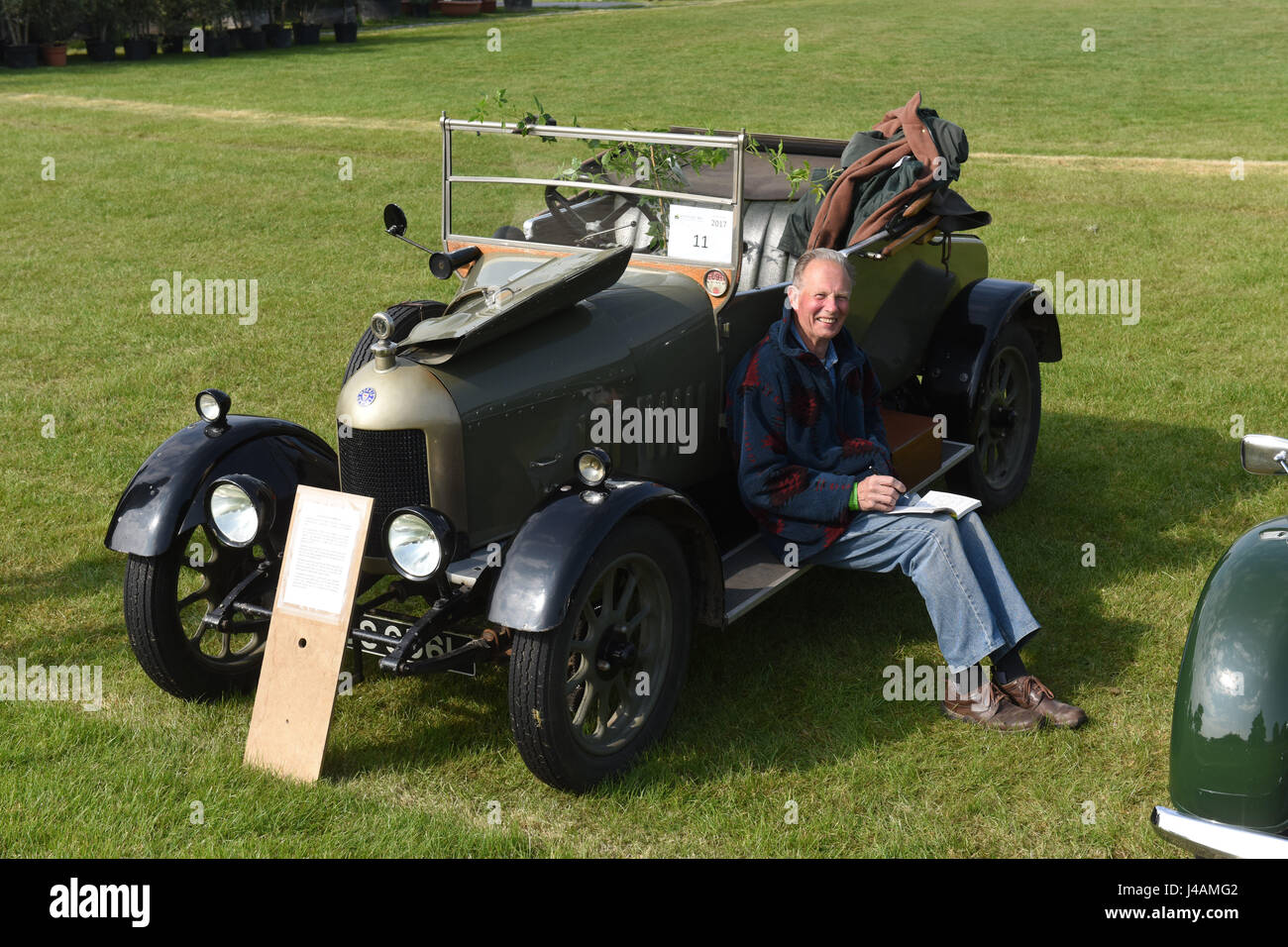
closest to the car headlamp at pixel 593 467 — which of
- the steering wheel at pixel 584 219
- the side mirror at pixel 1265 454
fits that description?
the steering wheel at pixel 584 219

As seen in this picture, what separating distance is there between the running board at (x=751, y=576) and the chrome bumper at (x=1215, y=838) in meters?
1.70

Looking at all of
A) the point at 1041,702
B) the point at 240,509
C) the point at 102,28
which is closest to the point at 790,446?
the point at 1041,702

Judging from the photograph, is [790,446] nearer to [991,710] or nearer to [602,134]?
[991,710]

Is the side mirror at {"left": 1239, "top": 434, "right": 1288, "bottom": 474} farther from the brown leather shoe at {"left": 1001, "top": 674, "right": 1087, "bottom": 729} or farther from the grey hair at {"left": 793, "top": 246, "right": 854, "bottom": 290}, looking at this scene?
the grey hair at {"left": 793, "top": 246, "right": 854, "bottom": 290}

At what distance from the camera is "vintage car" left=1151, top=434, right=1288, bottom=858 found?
2.98 m

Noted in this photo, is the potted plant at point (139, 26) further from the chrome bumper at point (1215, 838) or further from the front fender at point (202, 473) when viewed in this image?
the chrome bumper at point (1215, 838)

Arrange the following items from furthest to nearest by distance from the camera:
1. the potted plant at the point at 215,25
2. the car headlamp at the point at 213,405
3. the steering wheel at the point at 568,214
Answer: the potted plant at the point at 215,25 < the steering wheel at the point at 568,214 < the car headlamp at the point at 213,405

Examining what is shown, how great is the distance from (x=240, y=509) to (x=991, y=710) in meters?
2.67

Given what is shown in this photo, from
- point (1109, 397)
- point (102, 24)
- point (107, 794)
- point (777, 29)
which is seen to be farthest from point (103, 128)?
point (777, 29)

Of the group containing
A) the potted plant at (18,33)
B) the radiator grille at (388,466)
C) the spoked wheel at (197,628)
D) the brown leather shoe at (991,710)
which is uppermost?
the potted plant at (18,33)

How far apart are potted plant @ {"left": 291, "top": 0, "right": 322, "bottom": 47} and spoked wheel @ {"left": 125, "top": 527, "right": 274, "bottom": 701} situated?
108 feet

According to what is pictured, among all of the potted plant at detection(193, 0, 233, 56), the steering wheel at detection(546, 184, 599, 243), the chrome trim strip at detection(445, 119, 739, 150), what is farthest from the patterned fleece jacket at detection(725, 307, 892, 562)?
the potted plant at detection(193, 0, 233, 56)

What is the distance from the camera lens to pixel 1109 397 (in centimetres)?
827

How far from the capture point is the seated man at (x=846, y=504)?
14.7 feet
